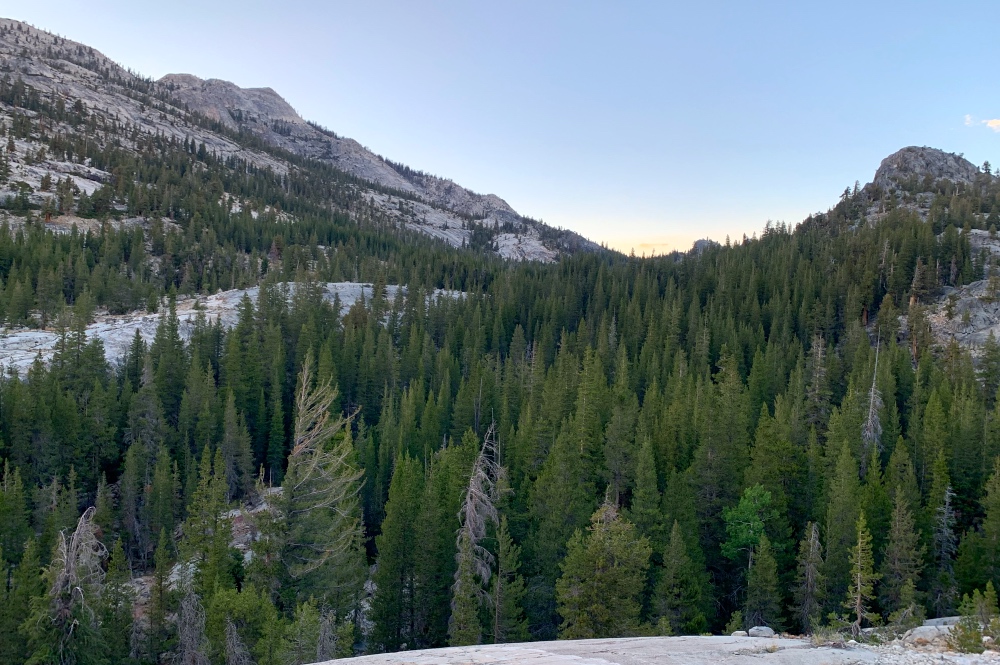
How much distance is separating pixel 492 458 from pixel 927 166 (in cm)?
19902

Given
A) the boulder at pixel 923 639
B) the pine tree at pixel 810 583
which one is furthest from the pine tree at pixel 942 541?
the boulder at pixel 923 639

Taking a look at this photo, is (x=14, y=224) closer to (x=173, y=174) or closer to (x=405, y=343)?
(x=173, y=174)

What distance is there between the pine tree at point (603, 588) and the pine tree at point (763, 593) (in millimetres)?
9099

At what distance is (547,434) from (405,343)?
161ft

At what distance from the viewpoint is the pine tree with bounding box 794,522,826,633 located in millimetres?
28750

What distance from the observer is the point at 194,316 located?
8181 cm

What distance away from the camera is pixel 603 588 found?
22531mm

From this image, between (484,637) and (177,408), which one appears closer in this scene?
(484,637)

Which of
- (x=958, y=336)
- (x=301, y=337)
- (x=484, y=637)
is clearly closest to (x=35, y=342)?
(x=301, y=337)

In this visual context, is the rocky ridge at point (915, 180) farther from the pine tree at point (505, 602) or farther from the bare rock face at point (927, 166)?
the pine tree at point (505, 602)

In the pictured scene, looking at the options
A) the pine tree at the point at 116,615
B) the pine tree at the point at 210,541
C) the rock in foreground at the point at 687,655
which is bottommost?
the pine tree at the point at 116,615

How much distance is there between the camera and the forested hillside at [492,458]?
77.2ft

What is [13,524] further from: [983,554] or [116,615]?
[983,554]

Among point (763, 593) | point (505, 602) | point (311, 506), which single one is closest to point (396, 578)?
point (505, 602)
